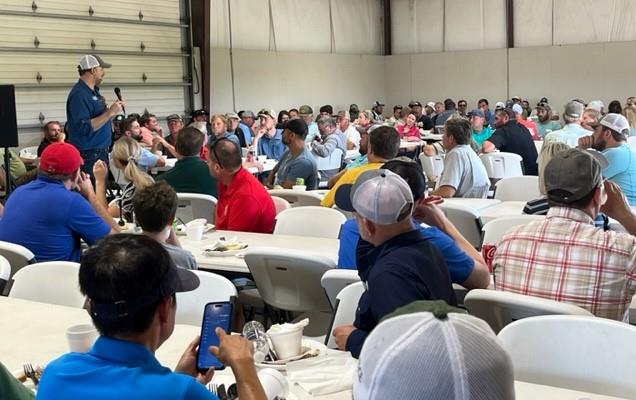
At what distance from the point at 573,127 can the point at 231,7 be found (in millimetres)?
8319

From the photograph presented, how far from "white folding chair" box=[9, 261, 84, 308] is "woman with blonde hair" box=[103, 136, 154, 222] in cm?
150

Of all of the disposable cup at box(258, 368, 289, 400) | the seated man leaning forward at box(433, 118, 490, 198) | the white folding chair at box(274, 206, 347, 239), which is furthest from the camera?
the seated man leaning forward at box(433, 118, 490, 198)

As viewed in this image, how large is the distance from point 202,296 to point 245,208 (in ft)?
6.42

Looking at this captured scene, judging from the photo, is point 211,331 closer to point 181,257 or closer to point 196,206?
point 181,257

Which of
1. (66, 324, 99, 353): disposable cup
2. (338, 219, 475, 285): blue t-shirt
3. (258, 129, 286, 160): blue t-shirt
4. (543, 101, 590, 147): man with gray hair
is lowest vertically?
(66, 324, 99, 353): disposable cup

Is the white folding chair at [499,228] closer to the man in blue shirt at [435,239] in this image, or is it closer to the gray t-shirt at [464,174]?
the man in blue shirt at [435,239]

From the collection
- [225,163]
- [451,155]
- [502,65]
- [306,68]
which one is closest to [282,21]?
[306,68]

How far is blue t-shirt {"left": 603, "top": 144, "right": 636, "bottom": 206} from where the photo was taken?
221 inches

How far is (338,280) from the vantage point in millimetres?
3273

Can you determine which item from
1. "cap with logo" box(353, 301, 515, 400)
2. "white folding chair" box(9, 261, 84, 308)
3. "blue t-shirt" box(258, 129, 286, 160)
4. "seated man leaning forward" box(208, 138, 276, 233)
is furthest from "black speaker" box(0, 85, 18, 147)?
"cap with logo" box(353, 301, 515, 400)

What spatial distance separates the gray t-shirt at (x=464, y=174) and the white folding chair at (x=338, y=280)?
10.6ft

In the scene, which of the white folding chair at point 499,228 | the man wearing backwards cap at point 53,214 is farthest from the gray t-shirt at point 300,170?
the white folding chair at point 499,228

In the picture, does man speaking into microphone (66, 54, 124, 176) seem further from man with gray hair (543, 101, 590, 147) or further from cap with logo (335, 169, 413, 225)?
cap with logo (335, 169, 413, 225)

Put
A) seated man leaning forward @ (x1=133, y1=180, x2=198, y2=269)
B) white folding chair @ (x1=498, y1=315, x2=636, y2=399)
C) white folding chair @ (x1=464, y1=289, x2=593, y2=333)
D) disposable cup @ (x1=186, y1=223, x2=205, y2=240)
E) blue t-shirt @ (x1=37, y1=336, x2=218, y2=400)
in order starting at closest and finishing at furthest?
1. blue t-shirt @ (x1=37, y1=336, x2=218, y2=400)
2. white folding chair @ (x1=498, y1=315, x2=636, y2=399)
3. white folding chair @ (x1=464, y1=289, x2=593, y2=333)
4. seated man leaning forward @ (x1=133, y1=180, x2=198, y2=269)
5. disposable cup @ (x1=186, y1=223, x2=205, y2=240)
